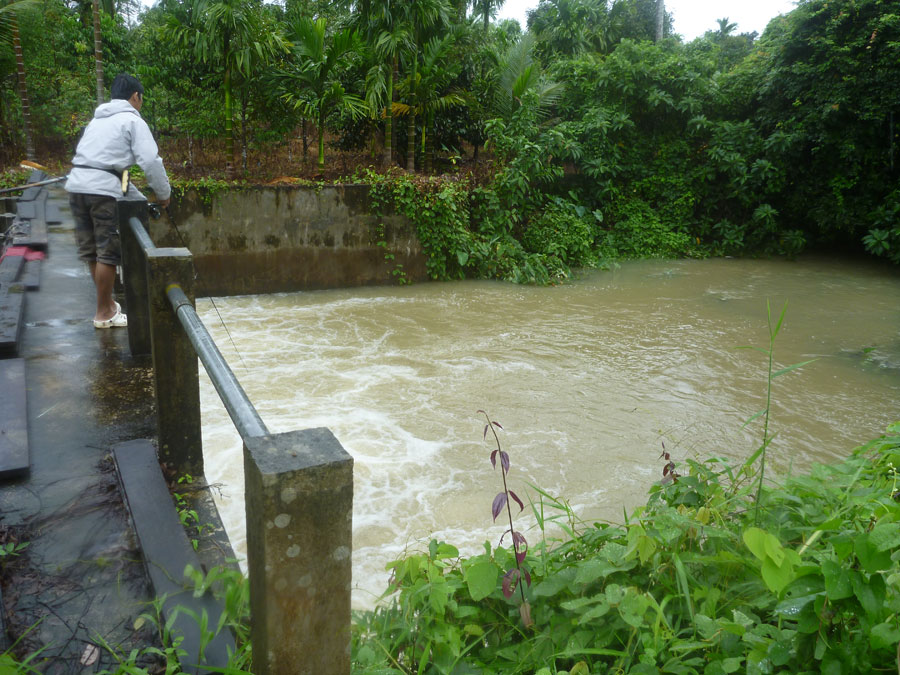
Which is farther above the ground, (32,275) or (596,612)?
(32,275)

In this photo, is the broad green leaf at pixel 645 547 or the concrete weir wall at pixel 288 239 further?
the concrete weir wall at pixel 288 239

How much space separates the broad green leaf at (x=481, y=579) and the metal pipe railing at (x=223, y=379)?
105 centimetres

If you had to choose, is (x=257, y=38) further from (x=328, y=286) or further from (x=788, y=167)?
(x=788, y=167)

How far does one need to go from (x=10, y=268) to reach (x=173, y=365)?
3.70 m

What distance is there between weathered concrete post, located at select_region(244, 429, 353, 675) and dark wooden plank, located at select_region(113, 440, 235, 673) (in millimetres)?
360

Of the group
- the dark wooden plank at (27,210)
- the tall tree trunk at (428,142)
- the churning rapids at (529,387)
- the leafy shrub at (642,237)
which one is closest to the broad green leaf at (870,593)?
the churning rapids at (529,387)

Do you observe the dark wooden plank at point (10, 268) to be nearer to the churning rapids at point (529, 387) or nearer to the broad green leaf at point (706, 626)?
the churning rapids at point (529, 387)

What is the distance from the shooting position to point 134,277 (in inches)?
146

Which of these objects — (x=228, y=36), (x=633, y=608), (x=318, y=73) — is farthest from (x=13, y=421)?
(x=228, y=36)

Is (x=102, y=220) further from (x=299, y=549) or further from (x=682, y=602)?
(x=682, y=602)

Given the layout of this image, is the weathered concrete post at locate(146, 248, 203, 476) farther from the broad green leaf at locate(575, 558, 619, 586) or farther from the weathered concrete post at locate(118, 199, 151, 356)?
the broad green leaf at locate(575, 558, 619, 586)

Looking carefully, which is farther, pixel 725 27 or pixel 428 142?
pixel 725 27

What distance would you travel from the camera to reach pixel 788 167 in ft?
45.2

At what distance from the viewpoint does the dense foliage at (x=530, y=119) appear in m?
11.2
